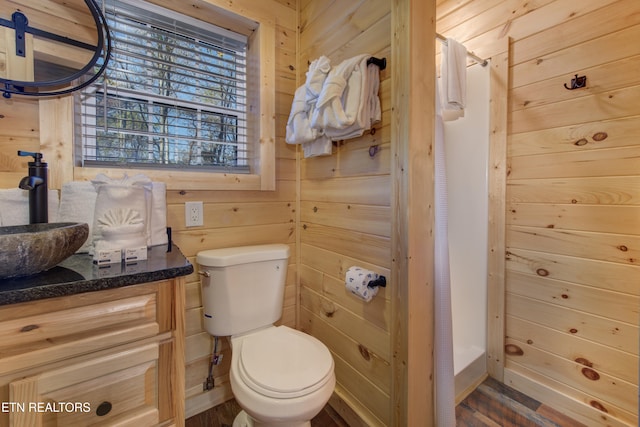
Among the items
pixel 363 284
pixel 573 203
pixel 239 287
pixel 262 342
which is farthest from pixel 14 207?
pixel 573 203

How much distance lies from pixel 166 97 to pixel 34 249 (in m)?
1.01

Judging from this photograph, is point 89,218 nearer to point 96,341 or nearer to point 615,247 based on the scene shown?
point 96,341

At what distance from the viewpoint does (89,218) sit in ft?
3.57

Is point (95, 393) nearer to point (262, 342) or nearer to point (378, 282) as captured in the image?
point (262, 342)

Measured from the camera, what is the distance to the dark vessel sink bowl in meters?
0.66

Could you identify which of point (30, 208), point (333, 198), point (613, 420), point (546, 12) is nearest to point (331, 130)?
point (333, 198)

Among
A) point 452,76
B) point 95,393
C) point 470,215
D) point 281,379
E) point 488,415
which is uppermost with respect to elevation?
point 452,76

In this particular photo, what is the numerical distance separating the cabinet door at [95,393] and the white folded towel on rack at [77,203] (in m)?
0.52

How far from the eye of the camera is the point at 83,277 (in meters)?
0.74

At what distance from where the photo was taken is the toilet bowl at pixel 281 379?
94cm

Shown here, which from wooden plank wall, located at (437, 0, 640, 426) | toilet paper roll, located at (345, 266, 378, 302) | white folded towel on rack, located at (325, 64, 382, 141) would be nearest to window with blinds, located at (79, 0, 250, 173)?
white folded towel on rack, located at (325, 64, 382, 141)

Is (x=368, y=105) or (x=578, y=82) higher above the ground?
(x=578, y=82)

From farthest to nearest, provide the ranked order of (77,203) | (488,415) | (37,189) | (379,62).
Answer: (488,415) < (379,62) < (77,203) < (37,189)

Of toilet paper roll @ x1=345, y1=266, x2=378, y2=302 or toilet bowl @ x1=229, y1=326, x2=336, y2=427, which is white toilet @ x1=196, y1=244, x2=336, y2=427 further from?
toilet paper roll @ x1=345, y1=266, x2=378, y2=302
